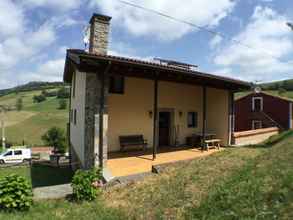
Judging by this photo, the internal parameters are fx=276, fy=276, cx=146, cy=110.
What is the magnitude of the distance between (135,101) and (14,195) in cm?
669

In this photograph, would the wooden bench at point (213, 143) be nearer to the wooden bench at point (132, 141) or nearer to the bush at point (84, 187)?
the wooden bench at point (132, 141)

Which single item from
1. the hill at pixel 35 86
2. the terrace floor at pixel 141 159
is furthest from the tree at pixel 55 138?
the hill at pixel 35 86

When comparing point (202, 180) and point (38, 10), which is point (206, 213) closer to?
point (202, 180)

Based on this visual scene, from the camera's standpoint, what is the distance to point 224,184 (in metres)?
6.39

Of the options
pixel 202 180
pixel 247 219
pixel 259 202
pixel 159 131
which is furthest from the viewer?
pixel 159 131

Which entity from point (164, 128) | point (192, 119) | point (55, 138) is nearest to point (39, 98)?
point (55, 138)

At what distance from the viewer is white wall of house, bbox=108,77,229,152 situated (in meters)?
11.5

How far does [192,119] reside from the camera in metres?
14.3

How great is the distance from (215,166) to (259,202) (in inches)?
118

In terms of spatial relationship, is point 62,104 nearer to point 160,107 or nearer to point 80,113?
point 160,107

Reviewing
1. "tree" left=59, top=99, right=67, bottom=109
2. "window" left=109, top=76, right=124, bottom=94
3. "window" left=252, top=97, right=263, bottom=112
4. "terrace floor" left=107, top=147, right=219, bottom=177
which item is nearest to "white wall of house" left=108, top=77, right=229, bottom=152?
"window" left=109, top=76, right=124, bottom=94

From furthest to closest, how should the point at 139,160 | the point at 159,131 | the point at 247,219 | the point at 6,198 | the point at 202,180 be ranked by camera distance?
the point at 159,131
the point at 139,160
the point at 202,180
the point at 6,198
the point at 247,219

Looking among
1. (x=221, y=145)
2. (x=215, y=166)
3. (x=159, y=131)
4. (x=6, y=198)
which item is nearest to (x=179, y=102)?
(x=159, y=131)

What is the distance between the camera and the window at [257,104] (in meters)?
25.5
